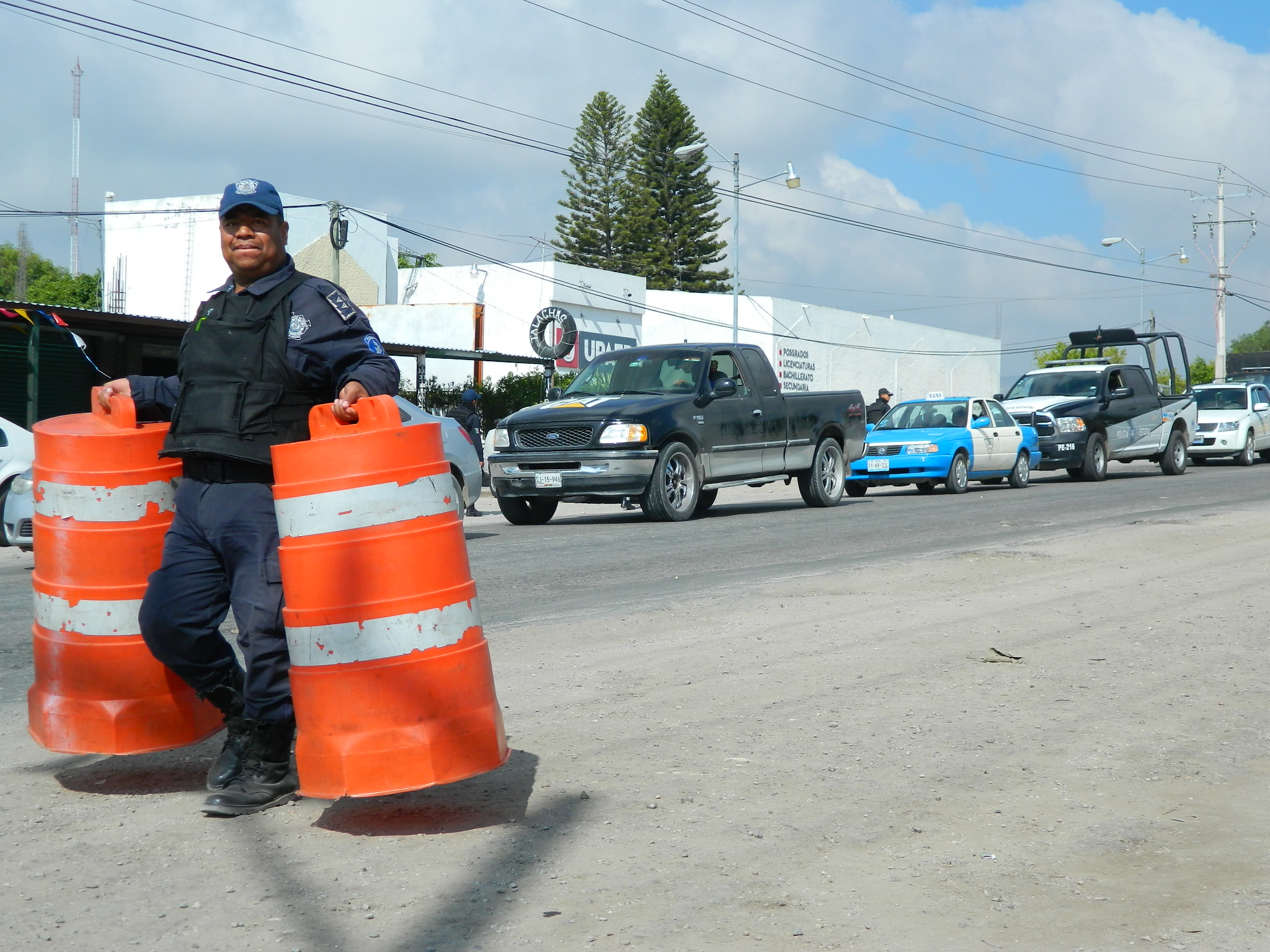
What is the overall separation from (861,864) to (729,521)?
10.9m

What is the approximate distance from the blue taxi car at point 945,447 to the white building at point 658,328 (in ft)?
58.9

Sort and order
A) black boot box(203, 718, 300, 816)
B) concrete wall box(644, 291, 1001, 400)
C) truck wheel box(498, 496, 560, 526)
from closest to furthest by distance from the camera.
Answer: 1. black boot box(203, 718, 300, 816)
2. truck wheel box(498, 496, 560, 526)
3. concrete wall box(644, 291, 1001, 400)

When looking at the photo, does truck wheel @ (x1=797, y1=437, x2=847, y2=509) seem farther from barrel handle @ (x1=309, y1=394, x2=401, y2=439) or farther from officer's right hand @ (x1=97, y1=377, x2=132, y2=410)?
barrel handle @ (x1=309, y1=394, x2=401, y2=439)

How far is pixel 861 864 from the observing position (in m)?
3.47

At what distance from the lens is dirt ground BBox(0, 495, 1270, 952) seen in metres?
3.06

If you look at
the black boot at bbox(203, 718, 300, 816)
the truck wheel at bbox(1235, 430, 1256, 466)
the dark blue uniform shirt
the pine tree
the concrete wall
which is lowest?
the black boot at bbox(203, 718, 300, 816)

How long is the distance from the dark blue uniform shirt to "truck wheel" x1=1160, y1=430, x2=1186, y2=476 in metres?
23.9

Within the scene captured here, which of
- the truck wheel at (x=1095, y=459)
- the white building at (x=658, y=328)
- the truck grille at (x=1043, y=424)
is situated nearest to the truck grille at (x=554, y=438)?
the truck grille at (x=1043, y=424)

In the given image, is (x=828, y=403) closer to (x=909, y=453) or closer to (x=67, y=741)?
(x=909, y=453)

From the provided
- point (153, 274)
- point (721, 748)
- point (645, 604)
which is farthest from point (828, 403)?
point (153, 274)

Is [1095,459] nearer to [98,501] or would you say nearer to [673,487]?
[673,487]

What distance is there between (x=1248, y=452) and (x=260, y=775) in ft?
96.0

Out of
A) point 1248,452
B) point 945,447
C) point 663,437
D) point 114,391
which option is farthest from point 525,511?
point 1248,452

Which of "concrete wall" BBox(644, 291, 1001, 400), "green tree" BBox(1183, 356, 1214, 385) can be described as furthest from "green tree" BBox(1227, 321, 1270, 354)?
"concrete wall" BBox(644, 291, 1001, 400)
